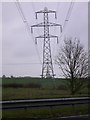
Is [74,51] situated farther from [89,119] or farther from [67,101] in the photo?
[89,119]

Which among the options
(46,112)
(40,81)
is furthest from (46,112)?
(40,81)

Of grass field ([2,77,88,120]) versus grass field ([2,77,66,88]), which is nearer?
grass field ([2,77,88,120])

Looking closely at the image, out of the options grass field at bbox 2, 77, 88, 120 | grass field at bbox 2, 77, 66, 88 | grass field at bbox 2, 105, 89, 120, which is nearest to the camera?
grass field at bbox 2, 105, 89, 120

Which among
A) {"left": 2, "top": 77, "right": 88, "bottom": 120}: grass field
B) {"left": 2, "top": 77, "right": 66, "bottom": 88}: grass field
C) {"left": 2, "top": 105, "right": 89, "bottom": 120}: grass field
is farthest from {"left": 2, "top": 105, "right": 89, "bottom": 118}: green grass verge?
{"left": 2, "top": 77, "right": 66, "bottom": 88}: grass field

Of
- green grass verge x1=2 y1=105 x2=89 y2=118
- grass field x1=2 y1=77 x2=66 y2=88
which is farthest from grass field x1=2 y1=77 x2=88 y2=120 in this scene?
green grass verge x1=2 y1=105 x2=89 y2=118

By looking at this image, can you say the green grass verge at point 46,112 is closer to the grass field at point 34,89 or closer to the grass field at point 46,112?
the grass field at point 46,112

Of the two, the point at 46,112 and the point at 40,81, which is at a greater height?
the point at 40,81

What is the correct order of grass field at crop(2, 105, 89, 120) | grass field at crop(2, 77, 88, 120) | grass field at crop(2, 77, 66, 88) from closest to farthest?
grass field at crop(2, 105, 89, 120) < grass field at crop(2, 77, 88, 120) < grass field at crop(2, 77, 66, 88)

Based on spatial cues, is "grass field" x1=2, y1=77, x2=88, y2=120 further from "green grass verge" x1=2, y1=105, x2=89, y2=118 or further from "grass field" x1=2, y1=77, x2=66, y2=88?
"green grass verge" x1=2, y1=105, x2=89, y2=118

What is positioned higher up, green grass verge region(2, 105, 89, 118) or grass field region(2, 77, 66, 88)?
grass field region(2, 77, 66, 88)

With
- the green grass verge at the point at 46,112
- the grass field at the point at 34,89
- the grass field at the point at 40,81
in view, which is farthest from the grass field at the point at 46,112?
the grass field at the point at 40,81

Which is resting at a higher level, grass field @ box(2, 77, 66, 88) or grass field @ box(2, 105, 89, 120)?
grass field @ box(2, 77, 66, 88)

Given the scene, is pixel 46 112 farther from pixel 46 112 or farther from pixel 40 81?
pixel 40 81

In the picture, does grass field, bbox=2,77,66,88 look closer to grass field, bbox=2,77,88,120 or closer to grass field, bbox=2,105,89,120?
grass field, bbox=2,77,88,120
